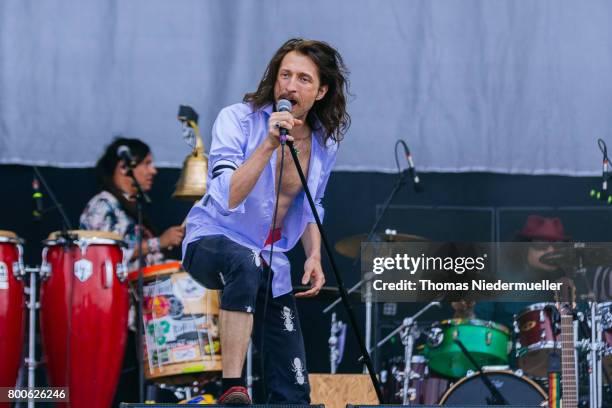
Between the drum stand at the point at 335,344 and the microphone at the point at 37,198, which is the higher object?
the microphone at the point at 37,198

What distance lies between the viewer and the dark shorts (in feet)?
14.8

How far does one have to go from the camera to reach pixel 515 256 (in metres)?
7.36

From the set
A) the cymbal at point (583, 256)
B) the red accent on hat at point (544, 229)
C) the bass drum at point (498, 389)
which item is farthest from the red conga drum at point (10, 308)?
the red accent on hat at point (544, 229)

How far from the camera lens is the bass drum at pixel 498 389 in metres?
6.86

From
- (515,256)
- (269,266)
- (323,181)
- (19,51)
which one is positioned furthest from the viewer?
(515,256)

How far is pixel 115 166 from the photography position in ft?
23.8

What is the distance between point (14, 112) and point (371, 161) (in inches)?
82.0

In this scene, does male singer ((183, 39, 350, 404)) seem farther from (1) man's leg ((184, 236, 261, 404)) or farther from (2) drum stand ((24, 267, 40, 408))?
(2) drum stand ((24, 267, 40, 408))

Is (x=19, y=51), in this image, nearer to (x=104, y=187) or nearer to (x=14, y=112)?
(x=14, y=112)

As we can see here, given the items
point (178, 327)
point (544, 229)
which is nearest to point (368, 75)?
point (544, 229)

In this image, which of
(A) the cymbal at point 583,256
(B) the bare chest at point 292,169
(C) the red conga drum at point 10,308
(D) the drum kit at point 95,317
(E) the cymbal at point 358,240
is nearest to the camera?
(B) the bare chest at point 292,169

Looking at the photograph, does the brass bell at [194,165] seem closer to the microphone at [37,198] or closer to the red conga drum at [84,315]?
the red conga drum at [84,315]

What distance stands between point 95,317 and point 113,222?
906mm

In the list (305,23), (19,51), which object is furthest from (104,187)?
(305,23)
